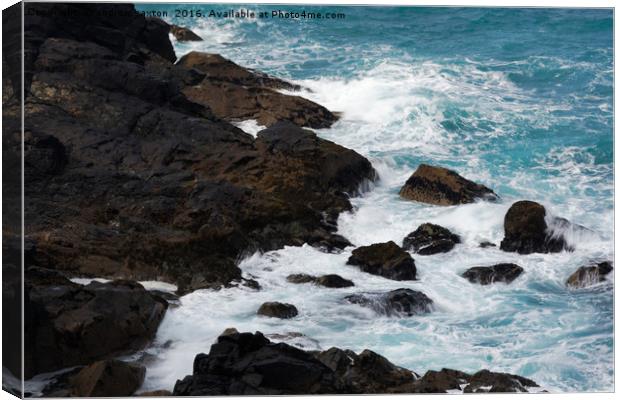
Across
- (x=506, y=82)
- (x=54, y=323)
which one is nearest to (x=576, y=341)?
(x=506, y=82)

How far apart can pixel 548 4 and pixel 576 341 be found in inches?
190

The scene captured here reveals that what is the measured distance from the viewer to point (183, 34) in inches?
811

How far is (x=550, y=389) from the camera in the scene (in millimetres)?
17203

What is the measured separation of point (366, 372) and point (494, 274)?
268cm

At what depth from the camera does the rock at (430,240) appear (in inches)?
746

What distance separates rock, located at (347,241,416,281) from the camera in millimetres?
18547

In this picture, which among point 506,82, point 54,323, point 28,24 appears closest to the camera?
point 54,323

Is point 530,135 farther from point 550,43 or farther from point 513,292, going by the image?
point 513,292

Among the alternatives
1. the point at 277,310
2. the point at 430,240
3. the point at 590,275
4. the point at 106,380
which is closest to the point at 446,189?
the point at 430,240

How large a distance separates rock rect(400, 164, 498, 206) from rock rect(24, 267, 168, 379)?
14.6ft

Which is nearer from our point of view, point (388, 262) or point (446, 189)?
point (388, 262)

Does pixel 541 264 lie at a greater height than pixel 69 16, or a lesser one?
lesser

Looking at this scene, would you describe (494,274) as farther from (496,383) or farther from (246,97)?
(246,97)

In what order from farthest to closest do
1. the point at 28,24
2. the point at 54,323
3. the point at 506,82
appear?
the point at 506,82 < the point at 28,24 < the point at 54,323
